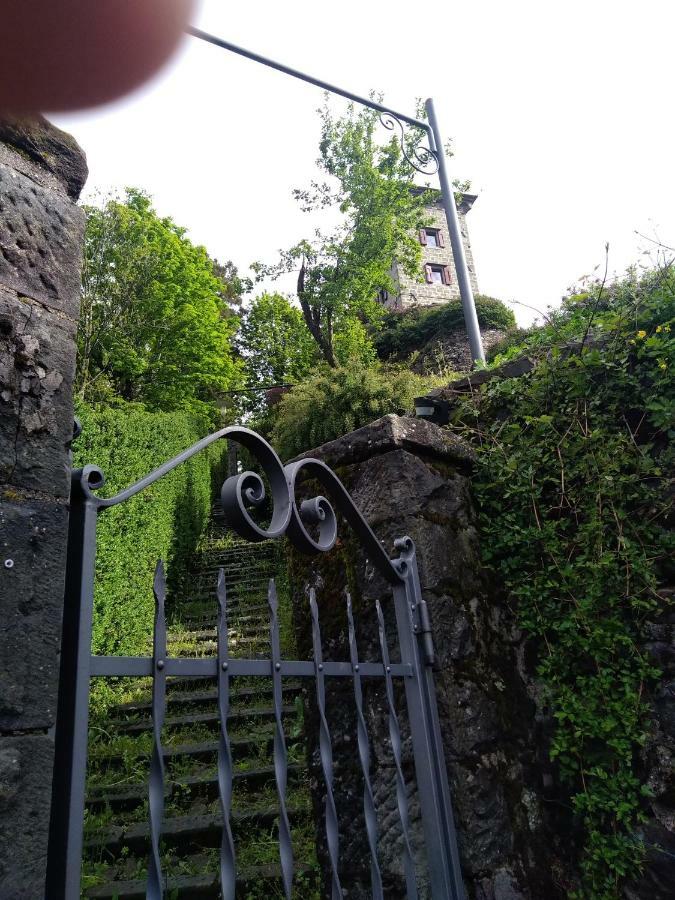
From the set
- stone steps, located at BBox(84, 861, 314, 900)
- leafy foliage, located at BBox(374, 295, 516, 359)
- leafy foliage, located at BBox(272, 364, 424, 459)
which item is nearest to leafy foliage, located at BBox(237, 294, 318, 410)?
leafy foliage, located at BBox(374, 295, 516, 359)

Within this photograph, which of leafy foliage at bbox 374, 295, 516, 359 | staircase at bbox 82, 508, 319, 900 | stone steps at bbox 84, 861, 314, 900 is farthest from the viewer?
leafy foliage at bbox 374, 295, 516, 359

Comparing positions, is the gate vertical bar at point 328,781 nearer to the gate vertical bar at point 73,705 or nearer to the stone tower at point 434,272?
the gate vertical bar at point 73,705

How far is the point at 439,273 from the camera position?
26.5 m

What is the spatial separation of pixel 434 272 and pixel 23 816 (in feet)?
89.7

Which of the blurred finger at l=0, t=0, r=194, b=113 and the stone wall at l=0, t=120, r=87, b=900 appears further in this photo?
the blurred finger at l=0, t=0, r=194, b=113

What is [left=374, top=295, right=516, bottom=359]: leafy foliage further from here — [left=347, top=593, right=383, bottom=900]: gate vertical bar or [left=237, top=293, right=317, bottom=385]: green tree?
[left=347, top=593, right=383, bottom=900]: gate vertical bar

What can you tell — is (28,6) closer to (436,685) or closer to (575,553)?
(436,685)

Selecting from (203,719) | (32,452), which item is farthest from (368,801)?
(203,719)

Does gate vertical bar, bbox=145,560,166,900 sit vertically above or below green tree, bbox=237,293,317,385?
below

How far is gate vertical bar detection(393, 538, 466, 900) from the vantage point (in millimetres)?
1594

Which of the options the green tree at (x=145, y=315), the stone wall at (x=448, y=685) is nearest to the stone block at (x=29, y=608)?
the stone wall at (x=448, y=685)

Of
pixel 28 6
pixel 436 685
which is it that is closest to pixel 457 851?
pixel 436 685

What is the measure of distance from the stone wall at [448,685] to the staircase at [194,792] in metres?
1.34

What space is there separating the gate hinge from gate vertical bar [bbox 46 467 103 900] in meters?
1.05
